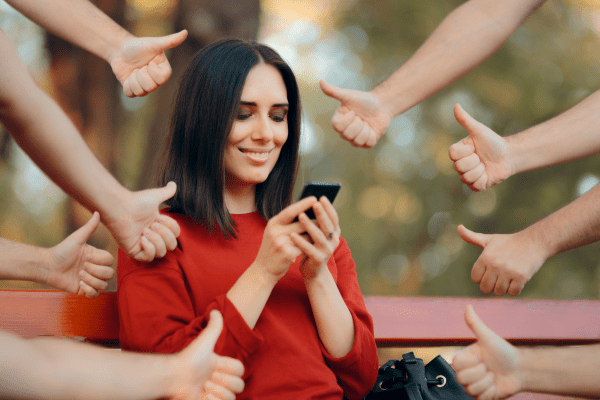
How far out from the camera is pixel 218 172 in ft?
6.48

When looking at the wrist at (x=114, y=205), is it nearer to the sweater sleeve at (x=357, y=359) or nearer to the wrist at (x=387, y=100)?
the sweater sleeve at (x=357, y=359)

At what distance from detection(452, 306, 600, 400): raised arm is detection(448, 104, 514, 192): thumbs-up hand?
0.59 m

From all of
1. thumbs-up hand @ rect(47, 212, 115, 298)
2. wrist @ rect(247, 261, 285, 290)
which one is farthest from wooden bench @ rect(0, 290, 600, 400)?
wrist @ rect(247, 261, 285, 290)

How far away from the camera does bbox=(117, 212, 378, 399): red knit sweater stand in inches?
65.9

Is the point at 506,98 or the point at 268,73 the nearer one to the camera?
the point at 268,73

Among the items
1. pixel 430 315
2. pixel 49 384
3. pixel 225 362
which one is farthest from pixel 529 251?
pixel 49 384

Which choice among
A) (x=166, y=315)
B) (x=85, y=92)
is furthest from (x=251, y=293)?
(x=85, y=92)

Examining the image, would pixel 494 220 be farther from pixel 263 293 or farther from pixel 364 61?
pixel 263 293

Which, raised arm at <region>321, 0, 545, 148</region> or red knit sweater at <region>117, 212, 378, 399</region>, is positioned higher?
raised arm at <region>321, 0, 545, 148</region>

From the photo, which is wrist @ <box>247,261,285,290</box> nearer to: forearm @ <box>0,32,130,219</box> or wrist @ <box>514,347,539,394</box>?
forearm @ <box>0,32,130,219</box>

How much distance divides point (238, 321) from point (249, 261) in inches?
13.6

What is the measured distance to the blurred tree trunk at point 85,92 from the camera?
414 centimetres

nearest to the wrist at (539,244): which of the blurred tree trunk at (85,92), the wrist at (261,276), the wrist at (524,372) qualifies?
the wrist at (524,372)

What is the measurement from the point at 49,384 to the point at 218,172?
105 centimetres
